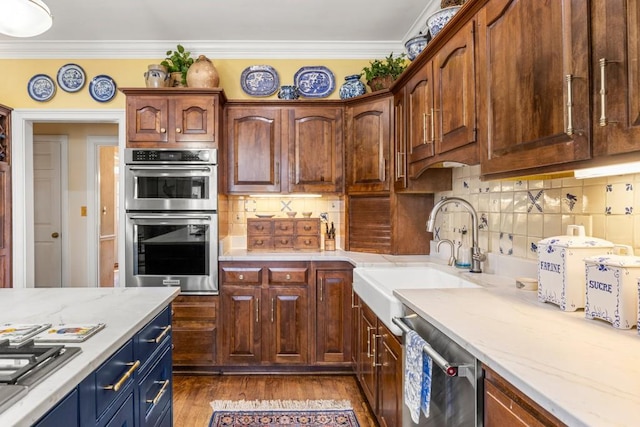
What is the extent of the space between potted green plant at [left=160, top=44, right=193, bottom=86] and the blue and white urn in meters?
1.29

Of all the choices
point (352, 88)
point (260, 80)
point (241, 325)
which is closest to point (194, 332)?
point (241, 325)

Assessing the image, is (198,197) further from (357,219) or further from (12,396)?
(12,396)

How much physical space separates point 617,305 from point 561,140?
49cm

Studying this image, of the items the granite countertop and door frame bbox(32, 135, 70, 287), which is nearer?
the granite countertop

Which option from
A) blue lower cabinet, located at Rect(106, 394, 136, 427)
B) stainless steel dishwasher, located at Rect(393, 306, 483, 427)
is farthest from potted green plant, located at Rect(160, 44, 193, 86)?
stainless steel dishwasher, located at Rect(393, 306, 483, 427)

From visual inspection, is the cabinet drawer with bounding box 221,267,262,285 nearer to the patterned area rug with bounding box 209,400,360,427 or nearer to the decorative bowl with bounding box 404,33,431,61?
the patterned area rug with bounding box 209,400,360,427

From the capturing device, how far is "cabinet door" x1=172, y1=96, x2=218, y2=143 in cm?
300

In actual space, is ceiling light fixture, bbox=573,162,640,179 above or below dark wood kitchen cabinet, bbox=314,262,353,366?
above

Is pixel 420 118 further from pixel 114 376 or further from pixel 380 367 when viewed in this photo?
pixel 114 376

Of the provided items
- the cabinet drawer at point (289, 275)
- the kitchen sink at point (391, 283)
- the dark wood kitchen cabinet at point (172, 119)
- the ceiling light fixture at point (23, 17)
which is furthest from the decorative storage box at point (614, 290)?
the dark wood kitchen cabinet at point (172, 119)

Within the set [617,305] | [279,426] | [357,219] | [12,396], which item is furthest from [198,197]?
[617,305]

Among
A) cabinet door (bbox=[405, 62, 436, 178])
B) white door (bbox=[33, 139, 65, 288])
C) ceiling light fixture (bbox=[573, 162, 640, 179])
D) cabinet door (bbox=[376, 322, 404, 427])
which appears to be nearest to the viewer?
ceiling light fixture (bbox=[573, 162, 640, 179])

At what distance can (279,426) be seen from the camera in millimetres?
2293

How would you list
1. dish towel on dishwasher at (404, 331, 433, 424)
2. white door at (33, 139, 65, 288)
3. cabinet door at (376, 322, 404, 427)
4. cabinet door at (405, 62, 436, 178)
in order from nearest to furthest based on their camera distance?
dish towel on dishwasher at (404, 331, 433, 424), cabinet door at (376, 322, 404, 427), cabinet door at (405, 62, 436, 178), white door at (33, 139, 65, 288)
